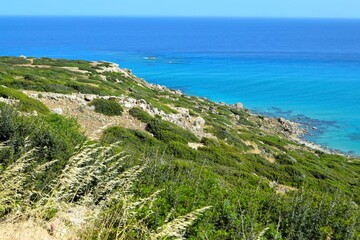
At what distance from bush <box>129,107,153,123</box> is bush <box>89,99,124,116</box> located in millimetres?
915

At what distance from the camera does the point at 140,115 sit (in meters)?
25.4

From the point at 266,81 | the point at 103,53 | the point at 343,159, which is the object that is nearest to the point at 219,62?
the point at 266,81

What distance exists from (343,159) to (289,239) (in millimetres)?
34345

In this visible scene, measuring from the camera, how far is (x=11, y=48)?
135 metres

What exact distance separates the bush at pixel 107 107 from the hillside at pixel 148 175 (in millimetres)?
66

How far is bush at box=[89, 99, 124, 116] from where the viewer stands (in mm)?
23656

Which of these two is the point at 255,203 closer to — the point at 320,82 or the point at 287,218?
the point at 287,218

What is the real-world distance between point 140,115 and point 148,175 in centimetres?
1663

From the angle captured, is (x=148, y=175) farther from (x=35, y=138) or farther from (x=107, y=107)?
(x=107, y=107)

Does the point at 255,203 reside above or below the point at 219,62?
below

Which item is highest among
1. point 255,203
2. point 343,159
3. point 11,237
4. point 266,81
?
point 266,81

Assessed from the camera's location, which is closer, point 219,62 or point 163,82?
point 163,82

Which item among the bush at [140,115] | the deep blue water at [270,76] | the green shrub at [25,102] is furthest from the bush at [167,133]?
the deep blue water at [270,76]

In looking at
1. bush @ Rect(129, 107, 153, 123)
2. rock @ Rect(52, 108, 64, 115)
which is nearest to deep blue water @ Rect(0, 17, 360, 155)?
bush @ Rect(129, 107, 153, 123)
